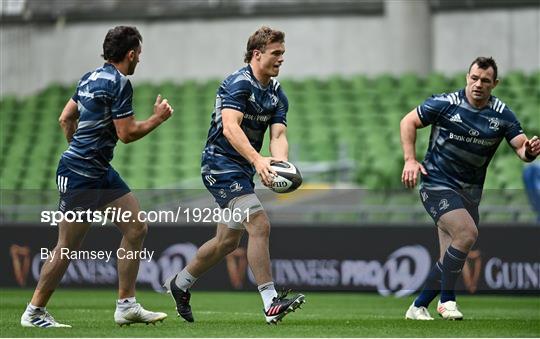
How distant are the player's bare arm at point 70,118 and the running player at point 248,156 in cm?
101

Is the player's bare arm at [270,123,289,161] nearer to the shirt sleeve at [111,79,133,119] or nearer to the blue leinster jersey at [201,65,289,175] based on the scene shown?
the blue leinster jersey at [201,65,289,175]

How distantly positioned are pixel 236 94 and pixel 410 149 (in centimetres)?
160

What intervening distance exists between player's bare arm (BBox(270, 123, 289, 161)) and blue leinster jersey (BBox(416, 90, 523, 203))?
4.23ft

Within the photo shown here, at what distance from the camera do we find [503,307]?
1288 centimetres

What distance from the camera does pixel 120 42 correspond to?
870 centimetres

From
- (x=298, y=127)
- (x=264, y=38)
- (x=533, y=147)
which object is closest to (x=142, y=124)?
(x=264, y=38)

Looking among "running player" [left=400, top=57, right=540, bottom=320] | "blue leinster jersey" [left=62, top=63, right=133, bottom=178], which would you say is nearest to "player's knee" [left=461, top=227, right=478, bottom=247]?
"running player" [left=400, top=57, right=540, bottom=320]

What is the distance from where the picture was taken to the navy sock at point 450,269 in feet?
32.2

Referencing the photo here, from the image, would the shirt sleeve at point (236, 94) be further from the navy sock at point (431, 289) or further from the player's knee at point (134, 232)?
the navy sock at point (431, 289)

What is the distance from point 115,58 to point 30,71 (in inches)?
666

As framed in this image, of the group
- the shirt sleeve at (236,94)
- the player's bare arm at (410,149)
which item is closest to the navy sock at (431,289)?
the player's bare arm at (410,149)

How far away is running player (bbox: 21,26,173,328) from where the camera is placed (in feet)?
28.4

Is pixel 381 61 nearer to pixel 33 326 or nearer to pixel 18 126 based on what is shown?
pixel 18 126

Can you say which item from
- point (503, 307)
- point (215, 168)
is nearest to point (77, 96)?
point (215, 168)
